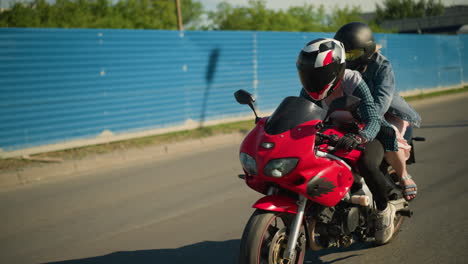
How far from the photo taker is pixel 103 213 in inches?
214

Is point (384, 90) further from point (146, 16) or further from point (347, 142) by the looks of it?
point (146, 16)

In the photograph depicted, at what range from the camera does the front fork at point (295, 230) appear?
118 inches

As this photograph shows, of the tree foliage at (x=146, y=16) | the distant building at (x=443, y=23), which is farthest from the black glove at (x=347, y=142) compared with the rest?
the distant building at (x=443, y=23)

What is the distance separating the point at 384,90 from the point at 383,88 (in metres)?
0.02

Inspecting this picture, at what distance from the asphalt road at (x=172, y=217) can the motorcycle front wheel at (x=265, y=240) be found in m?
0.76

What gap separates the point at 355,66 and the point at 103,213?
3.25m

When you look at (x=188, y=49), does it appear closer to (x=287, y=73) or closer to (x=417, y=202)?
(x=287, y=73)

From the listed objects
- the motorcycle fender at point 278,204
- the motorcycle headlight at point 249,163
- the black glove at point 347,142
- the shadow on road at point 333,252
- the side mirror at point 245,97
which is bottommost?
the shadow on road at point 333,252

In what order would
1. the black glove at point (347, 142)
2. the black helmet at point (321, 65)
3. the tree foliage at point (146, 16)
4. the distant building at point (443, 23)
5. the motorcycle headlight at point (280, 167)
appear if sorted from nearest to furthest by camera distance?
the motorcycle headlight at point (280, 167) → the black glove at point (347, 142) → the black helmet at point (321, 65) → the tree foliage at point (146, 16) → the distant building at point (443, 23)

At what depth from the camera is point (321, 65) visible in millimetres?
3148

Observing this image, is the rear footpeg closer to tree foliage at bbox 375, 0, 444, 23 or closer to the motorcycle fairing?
the motorcycle fairing

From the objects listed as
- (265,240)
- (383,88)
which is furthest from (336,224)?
(383,88)

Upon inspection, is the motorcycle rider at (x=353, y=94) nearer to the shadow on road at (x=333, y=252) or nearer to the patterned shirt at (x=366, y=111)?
the patterned shirt at (x=366, y=111)

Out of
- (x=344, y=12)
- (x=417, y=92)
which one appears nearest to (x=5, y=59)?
(x=417, y=92)
